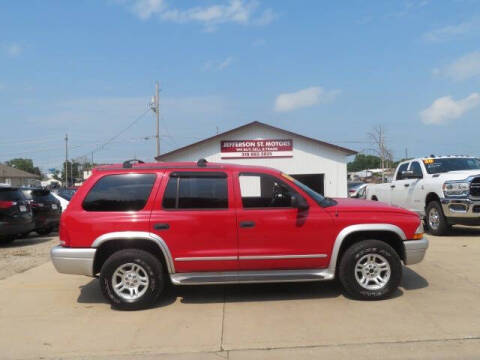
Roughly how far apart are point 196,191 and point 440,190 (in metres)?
6.95

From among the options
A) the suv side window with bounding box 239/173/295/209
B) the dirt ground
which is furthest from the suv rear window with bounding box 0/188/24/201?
the suv side window with bounding box 239/173/295/209

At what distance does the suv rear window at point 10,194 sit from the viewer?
1069 cm

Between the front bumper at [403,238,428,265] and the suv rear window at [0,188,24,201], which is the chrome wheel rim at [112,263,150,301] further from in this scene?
the suv rear window at [0,188,24,201]

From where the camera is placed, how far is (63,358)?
3998 mm

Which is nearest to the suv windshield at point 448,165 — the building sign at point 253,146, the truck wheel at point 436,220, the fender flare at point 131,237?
the truck wheel at point 436,220

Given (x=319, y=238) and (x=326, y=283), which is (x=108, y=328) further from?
(x=326, y=283)

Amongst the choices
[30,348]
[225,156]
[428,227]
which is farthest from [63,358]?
[225,156]

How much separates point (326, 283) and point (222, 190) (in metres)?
2.24

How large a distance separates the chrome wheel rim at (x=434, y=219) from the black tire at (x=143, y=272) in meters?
7.56

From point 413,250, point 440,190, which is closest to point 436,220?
point 440,190

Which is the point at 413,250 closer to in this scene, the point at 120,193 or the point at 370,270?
the point at 370,270

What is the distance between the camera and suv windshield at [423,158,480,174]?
10.7 m

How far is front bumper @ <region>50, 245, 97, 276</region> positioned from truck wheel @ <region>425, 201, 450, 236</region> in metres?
8.12

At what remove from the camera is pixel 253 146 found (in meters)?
21.5
